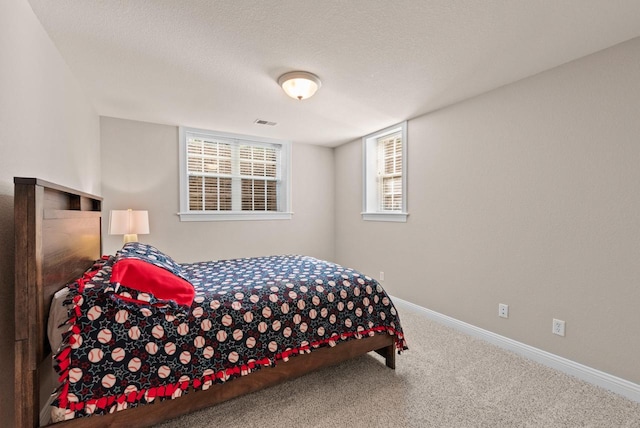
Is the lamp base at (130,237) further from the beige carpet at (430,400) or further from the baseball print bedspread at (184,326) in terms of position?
the beige carpet at (430,400)

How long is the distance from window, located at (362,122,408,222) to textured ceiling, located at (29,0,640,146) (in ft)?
3.06

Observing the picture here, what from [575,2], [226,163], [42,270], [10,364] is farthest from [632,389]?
[226,163]

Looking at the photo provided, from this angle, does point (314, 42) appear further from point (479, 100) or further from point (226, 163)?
point (226, 163)

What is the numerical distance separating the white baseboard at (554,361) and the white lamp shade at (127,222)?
137 inches

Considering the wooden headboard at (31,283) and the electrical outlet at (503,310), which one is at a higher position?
the wooden headboard at (31,283)

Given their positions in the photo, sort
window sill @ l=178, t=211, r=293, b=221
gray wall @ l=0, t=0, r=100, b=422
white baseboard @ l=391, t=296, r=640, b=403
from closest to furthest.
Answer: gray wall @ l=0, t=0, r=100, b=422
white baseboard @ l=391, t=296, r=640, b=403
window sill @ l=178, t=211, r=293, b=221


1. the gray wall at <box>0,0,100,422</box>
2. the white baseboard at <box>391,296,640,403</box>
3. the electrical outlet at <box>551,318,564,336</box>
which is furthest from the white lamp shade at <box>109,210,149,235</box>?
the electrical outlet at <box>551,318,564,336</box>

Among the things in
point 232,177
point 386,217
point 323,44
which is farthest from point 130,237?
point 386,217

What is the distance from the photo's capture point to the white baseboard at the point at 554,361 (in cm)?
192

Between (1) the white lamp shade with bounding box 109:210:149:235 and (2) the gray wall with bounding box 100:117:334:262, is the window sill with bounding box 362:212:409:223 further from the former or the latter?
(1) the white lamp shade with bounding box 109:210:149:235

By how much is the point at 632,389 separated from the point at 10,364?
357 centimetres

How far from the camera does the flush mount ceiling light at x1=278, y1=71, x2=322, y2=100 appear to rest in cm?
237

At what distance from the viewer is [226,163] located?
13.9ft

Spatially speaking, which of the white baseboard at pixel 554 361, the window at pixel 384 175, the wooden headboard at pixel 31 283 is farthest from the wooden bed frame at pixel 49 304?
the window at pixel 384 175
